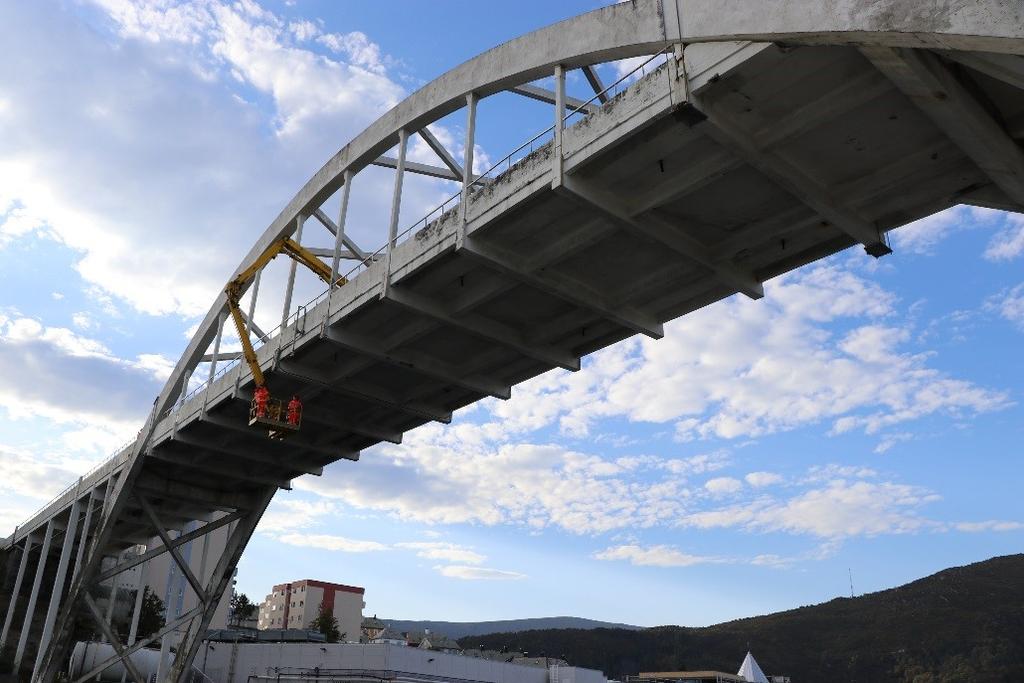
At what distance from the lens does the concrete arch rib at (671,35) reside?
9898mm

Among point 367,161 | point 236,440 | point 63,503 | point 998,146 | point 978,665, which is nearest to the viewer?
point 998,146

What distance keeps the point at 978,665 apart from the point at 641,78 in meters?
171

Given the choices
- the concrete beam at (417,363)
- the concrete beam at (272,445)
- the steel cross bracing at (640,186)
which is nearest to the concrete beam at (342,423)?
the steel cross bracing at (640,186)

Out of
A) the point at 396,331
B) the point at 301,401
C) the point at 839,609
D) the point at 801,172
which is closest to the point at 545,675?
the point at 301,401

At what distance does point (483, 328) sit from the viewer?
2325 centimetres

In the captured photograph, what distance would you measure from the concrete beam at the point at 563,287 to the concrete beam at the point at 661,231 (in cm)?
295

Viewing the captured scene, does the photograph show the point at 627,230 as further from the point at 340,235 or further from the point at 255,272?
the point at 255,272

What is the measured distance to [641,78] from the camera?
15.6 metres

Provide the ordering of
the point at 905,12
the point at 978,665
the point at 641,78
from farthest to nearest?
the point at 978,665, the point at 641,78, the point at 905,12

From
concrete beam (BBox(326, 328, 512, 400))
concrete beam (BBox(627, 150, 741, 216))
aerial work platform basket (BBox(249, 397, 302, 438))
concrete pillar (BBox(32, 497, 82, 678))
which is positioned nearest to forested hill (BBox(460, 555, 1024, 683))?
concrete pillar (BBox(32, 497, 82, 678))

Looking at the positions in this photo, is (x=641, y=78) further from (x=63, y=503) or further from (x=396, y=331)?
(x=63, y=503)

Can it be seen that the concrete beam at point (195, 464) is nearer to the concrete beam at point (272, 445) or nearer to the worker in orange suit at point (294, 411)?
the concrete beam at point (272, 445)

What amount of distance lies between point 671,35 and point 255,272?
2233 centimetres

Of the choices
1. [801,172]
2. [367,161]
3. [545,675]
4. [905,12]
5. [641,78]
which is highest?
[367,161]
